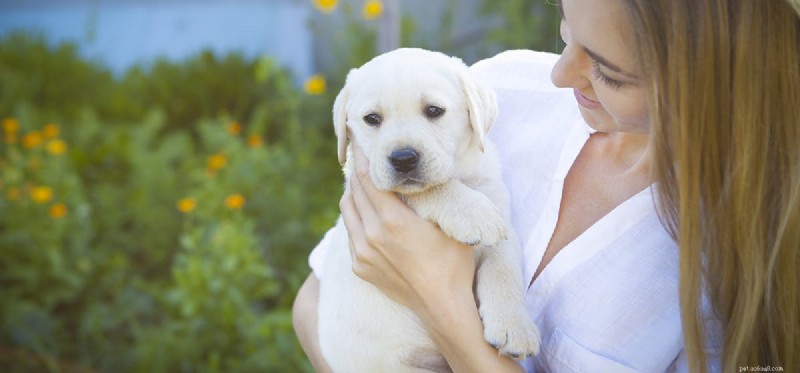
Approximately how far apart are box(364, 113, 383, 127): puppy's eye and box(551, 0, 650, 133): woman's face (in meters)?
0.53

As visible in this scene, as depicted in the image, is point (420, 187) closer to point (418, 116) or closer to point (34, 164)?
point (418, 116)

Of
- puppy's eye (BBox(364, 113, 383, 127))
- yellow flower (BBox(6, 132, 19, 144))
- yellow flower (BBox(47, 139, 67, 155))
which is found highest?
puppy's eye (BBox(364, 113, 383, 127))

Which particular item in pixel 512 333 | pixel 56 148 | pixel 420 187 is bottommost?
pixel 512 333

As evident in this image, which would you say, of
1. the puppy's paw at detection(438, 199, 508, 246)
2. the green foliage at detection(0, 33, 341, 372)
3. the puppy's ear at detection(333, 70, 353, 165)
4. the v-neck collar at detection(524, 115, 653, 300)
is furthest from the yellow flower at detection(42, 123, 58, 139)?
the v-neck collar at detection(524, 115, 653, 300)

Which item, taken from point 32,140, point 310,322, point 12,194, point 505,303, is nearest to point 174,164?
point 32,140

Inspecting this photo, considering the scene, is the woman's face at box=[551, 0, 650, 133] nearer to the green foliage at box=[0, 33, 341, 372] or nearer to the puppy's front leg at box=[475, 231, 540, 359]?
the puppy's front leg at box=[475, 231, 540, 359]

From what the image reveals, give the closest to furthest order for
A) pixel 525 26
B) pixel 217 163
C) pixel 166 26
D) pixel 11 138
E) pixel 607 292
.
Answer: pixel 607 292, pixel 217 163, pixel 11 138, pixel 525 26, pixel 166 26

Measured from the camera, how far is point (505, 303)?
Answer: 2051mm

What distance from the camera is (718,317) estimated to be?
1.93 metres

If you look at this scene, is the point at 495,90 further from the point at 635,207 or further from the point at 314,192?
the point at 314,192

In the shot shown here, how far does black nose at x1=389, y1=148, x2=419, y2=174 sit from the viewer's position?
211 centimetres

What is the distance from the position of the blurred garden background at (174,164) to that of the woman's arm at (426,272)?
1263 mm

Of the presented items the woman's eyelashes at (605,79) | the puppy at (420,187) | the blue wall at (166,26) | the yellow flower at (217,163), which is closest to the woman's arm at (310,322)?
the puppy at (420,187)

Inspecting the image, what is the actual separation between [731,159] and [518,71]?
74 centimetres
